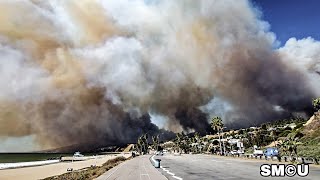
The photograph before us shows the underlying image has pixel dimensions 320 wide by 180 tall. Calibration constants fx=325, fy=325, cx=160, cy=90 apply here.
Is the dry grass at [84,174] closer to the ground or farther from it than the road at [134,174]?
closer to the ground

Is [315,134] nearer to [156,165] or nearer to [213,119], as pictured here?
[213,119]

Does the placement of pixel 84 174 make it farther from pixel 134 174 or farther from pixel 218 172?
pixel 218 172

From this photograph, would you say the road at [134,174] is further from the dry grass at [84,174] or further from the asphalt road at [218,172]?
the dry grass at [84,174]

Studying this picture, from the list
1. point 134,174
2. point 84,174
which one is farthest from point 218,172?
point 84,174

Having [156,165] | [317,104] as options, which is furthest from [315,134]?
[156,165]

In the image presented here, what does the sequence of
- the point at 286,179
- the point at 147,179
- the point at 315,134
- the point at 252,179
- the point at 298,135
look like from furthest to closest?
the point at 298,135 < the point at 315,134 < the point at 147,179 < the point at 252,179 < the point at 286,179

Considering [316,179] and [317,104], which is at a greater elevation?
[317,104]

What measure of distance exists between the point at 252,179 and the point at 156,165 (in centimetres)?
2570

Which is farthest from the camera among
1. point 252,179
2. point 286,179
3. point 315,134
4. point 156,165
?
point 315,134

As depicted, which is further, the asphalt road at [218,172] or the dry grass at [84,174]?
the dry grass at [84,174]

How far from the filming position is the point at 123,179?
28688 mm

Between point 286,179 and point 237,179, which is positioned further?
point 237,179

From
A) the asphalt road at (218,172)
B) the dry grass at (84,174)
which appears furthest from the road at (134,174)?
the dry grass at (84,174)

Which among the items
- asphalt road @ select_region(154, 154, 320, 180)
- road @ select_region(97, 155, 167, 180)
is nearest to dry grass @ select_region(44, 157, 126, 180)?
road @ select_region(97, 155, 167, 180)
